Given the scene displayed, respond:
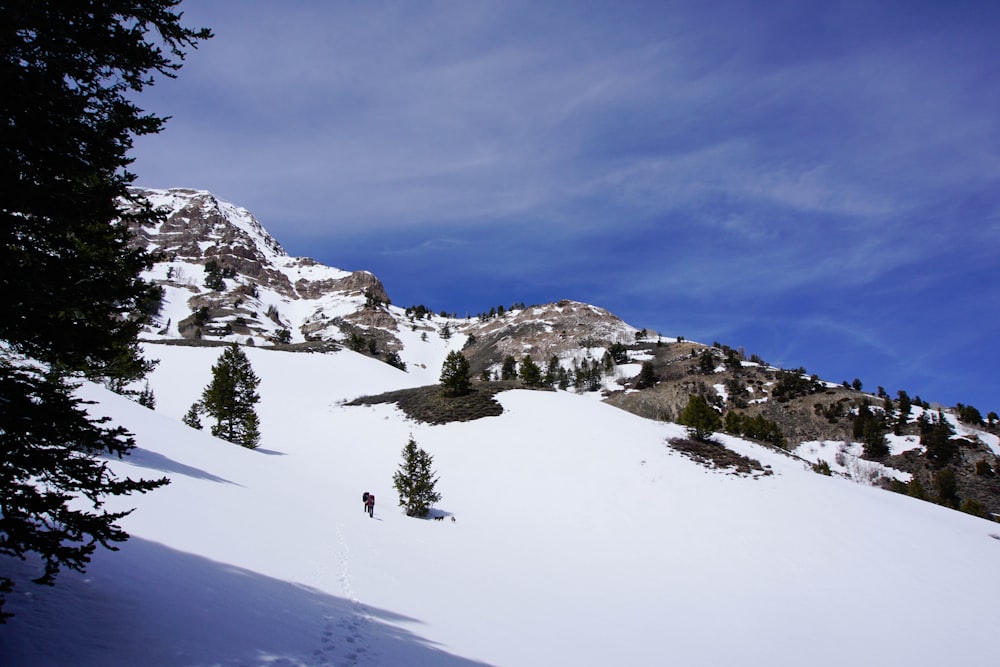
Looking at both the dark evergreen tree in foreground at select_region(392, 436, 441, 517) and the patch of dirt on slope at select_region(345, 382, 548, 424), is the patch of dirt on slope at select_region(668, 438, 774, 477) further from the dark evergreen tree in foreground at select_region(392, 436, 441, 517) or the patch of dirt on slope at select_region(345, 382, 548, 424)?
the dark evergreen tree in foreground at select_region(392, 436, 441, 517)

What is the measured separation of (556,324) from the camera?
575 ft

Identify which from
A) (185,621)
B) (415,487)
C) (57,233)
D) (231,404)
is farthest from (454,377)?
(57,233)

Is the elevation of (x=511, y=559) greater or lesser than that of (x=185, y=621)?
greater

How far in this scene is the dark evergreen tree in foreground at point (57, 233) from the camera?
4980mm

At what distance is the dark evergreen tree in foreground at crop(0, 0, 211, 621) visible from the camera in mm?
4980

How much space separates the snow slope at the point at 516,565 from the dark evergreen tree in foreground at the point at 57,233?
1711 millimetres

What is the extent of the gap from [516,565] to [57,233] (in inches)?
698

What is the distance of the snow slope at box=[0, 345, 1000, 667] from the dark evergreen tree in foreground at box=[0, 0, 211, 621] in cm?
171

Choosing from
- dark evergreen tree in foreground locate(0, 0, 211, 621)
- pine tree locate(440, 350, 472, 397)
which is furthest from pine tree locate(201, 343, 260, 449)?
dark evergreen tree in foreground locate(0, 0, 211, 621)

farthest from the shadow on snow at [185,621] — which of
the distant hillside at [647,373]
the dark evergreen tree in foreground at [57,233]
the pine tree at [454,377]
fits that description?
the pine tree at [454,377]

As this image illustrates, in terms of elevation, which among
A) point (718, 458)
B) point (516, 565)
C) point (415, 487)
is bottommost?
point (516, 565)

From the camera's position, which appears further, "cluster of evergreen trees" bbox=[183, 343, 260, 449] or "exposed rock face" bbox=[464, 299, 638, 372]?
"exposed rock face" bbox=[464, 299, 638, 372]

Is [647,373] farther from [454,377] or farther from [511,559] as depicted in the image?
[511,559]

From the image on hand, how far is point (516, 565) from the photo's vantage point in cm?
1909
